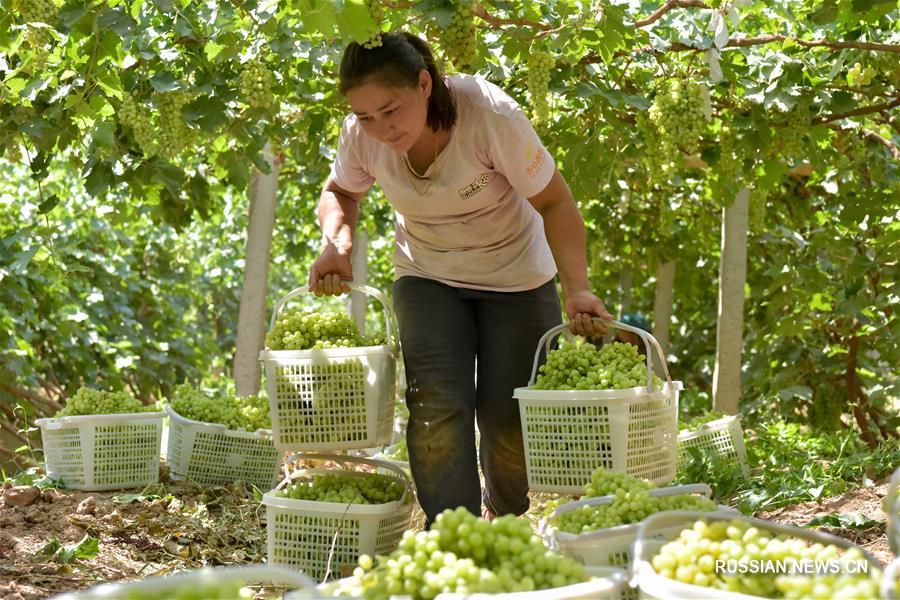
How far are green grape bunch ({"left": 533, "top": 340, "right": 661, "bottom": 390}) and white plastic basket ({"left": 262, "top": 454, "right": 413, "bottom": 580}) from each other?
2.34ft

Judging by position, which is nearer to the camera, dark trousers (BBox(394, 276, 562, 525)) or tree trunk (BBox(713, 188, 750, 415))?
dark trousers (BBox(394, 276, 562, 525))

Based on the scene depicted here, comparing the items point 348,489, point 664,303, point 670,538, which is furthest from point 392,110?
point 664,303

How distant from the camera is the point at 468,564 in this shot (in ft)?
6.63

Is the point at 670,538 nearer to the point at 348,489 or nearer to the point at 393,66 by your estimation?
the point at 348,489

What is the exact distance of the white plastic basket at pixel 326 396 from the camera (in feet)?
11.4

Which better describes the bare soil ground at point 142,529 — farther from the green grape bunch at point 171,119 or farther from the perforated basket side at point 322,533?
the green grape bunch at point 171,119

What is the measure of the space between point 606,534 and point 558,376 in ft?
3.10

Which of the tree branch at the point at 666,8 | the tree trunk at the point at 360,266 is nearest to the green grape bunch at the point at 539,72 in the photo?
the tree branch at the point at 666,8

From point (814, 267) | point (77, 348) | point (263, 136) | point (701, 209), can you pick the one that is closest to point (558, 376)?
point (263, 136)

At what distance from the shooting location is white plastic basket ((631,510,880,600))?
186 centimetres

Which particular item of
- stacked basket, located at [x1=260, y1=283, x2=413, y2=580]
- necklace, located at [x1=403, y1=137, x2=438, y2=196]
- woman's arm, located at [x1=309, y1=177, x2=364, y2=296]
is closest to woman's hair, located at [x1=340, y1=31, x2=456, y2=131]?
necklace, located at [x1=403, y1=137, x2=438, y2=196]

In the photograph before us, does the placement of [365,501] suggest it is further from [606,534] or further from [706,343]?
[706,343]

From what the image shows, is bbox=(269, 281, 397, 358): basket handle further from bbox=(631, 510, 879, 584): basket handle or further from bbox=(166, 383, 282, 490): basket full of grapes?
bbox=(166, 383, 282, 490): basket full of grapes

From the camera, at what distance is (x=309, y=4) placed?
2.69 metres
